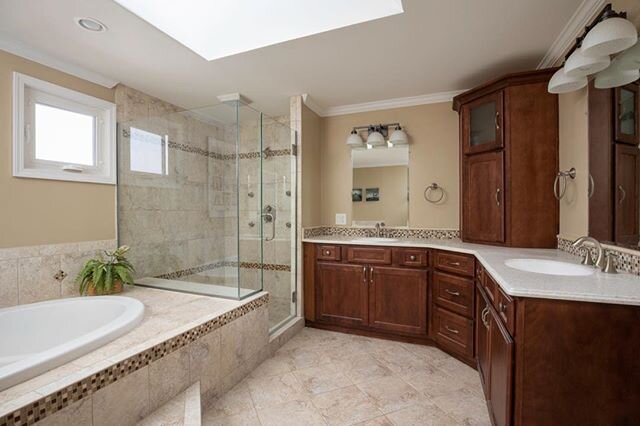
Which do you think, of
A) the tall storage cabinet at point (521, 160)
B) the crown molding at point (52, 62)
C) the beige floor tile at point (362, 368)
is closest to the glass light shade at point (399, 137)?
the tall storage cabinet at point (521, 160)

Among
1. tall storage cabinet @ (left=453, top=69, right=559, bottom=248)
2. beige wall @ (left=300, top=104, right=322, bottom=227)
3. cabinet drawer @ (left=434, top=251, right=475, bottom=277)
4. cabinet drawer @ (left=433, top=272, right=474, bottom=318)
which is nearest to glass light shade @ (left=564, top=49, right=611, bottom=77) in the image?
tall storage cabinet @ (left=453, top=69, right=559, bottom=248)

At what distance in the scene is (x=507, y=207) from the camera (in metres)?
2.23

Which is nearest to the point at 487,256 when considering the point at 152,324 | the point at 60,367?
the point at 152,324

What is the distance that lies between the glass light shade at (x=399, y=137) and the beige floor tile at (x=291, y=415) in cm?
243

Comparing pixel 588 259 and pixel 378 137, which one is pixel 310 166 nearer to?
pixel 378 137

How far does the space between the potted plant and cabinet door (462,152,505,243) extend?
2882 mm

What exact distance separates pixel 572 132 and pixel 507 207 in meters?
0.63

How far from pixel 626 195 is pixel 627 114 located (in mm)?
401

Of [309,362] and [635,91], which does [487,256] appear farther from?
[309,362]

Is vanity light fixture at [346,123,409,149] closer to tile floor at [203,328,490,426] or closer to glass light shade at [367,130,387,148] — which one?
glass light shade at [367,130,387,148]

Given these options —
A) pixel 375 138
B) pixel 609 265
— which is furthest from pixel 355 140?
pixel 609 265

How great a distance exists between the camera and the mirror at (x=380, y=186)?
10.1 ft

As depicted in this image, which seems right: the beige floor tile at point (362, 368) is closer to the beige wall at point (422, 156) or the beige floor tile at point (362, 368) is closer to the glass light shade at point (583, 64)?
the beige wall at point (422, 156)

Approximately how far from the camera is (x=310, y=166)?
3.10m
